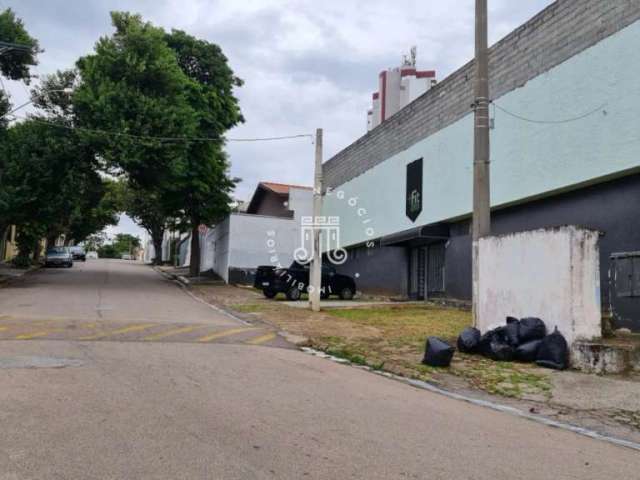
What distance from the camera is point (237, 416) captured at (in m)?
5.79

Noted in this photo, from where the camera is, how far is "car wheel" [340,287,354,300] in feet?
82.6

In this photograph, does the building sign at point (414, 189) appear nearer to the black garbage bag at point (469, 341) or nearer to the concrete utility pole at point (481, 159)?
the concrete utility pole at point (481, 159)

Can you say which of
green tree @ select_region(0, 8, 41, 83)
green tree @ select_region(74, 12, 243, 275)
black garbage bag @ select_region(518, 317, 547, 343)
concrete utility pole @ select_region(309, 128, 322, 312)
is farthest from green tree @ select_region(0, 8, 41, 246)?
black garbage bag @ select_region(518, 317, 547, 343)

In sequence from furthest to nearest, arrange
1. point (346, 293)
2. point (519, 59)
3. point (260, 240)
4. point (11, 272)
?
1. point (260, 240)
2. point (11, 272)
3. point (346, 293)
4. point (519, 59)

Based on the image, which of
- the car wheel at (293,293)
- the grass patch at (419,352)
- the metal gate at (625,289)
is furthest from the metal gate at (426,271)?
the metal gate at (625,289)

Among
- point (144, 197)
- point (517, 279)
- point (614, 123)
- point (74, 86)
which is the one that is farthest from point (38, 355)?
point (144, 197)

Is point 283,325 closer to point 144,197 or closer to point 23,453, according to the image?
point 23,453

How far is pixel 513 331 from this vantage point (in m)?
10.4

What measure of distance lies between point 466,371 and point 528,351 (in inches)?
51.2

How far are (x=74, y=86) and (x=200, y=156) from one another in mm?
6574

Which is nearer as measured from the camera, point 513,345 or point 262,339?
point 513,345

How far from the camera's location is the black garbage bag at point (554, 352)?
371 inches

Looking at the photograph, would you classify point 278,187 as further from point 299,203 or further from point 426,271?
point 426,271

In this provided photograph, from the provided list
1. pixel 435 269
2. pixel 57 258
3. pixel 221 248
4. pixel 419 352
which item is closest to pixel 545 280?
pixel 419 352
